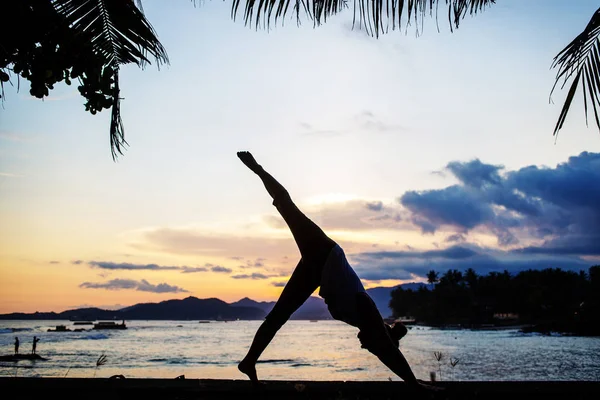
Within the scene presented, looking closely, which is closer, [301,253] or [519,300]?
[301,253]

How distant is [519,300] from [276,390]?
127768 mm

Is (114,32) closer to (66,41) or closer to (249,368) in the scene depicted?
(66,41)

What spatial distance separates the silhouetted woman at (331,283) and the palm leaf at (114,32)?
3.74 feet

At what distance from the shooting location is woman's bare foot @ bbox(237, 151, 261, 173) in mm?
3312

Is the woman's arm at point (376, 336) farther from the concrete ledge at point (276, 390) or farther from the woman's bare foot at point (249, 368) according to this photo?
the woman's bare foot at point (249, 368)

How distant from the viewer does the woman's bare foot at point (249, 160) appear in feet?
10.9

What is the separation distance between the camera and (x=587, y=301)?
100438 millimetres

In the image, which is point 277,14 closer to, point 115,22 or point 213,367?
point 115,22

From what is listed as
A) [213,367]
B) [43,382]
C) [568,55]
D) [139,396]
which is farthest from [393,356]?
[213,367]

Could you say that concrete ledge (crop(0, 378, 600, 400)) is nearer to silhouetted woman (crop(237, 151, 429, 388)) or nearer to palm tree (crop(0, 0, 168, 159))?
silhouetted woman (crop(237, 151, 429, 388))

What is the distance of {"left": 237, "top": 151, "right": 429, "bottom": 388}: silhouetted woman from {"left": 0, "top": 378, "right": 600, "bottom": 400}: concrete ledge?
41 centimetres

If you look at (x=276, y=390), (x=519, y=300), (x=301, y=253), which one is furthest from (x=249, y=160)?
(x=519, y=300)

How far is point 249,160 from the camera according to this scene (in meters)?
3.33

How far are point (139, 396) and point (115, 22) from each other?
2435mm
